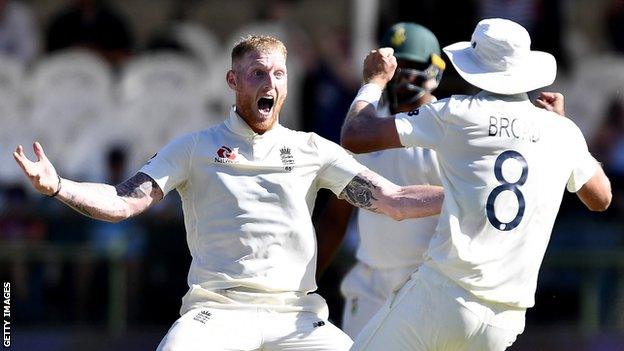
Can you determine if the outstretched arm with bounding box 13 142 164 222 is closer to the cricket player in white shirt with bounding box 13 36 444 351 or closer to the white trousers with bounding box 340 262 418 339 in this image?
the cricket player in white shirt with bounding box 13 36 444 351

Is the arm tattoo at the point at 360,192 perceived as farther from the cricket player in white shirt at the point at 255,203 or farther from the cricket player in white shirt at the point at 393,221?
the cricket player in white shirt at the point at 393,221

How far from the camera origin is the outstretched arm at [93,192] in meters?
5.66

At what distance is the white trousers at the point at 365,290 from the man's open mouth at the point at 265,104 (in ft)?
4.44

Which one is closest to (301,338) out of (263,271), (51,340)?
(263,271)

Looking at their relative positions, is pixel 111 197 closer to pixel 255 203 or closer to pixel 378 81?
pixel 255 203

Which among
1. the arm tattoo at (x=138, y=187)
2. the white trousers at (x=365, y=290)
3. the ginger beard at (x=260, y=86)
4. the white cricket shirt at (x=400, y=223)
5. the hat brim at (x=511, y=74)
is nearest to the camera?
the hat brim at (x=511, y=74)

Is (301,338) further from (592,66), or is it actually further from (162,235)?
(592,66)

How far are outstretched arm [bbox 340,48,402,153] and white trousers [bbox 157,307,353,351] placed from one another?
796mm

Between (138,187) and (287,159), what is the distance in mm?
666

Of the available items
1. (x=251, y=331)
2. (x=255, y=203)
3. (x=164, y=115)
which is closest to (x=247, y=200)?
(x=255, y=203)

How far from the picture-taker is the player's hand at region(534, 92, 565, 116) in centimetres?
611

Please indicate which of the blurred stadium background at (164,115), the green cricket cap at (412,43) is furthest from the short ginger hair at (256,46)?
the blurred stadium background at (164,115)

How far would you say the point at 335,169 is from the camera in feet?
20.8

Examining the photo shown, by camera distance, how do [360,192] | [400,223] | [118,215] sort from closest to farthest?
[118,215]
[360,192]
[400,223]
